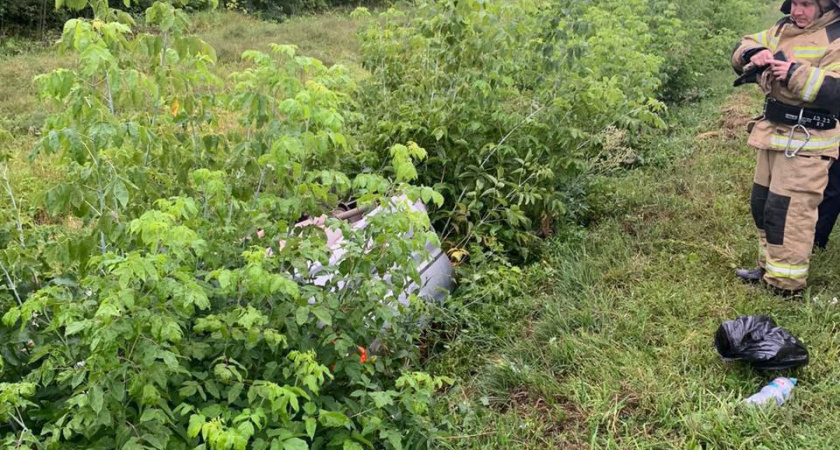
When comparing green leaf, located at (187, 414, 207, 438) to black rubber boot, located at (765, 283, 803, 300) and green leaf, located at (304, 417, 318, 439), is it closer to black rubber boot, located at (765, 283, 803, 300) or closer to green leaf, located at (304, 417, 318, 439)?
green leaf, located at (304, 417, 318, 439)

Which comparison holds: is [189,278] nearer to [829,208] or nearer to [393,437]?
[393,437]

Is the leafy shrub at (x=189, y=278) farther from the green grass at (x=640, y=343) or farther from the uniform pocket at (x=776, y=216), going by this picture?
the uniform pocket at (x=776, y=216)

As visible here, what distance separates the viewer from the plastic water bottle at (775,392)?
267 centimetres

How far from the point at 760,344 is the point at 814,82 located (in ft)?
4.25

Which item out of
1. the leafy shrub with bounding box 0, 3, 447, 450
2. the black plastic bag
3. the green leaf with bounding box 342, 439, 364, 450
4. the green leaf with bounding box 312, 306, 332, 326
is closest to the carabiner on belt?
the black plastic bag

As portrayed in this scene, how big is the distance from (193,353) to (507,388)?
161 centimetres

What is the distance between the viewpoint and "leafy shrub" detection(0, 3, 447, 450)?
1938 mm

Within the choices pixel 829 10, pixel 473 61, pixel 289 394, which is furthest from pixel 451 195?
pixel 289 394

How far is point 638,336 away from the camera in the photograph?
3.29m

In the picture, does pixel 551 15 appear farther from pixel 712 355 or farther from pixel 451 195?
pixel 712 355

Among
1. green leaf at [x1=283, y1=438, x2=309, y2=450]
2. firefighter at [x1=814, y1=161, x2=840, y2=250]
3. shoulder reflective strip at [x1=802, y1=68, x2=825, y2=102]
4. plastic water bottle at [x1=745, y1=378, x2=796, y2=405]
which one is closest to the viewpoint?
green leaf at [x1=283, y1=438, x2=309, y2=450]

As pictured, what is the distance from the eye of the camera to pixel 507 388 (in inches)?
124

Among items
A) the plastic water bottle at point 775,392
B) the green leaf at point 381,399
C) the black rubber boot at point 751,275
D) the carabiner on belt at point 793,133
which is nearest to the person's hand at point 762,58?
the carabiner on belt at point 793,133

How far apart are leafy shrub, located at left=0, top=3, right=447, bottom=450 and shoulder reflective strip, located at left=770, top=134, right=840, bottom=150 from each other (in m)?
1.99
